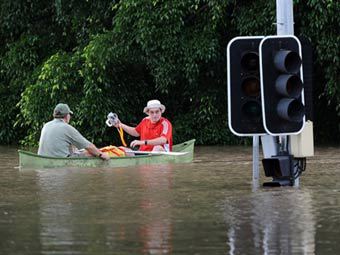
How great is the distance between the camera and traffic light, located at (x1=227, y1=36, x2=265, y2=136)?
553 inches

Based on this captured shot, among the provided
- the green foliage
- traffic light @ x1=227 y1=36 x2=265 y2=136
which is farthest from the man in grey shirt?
the green foliage

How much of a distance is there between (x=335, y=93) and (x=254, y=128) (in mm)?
12589

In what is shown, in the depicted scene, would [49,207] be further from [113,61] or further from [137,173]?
[113,61]

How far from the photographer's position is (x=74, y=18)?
98.3ft

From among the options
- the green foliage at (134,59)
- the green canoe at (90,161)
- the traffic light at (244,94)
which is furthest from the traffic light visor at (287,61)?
the green foliage at (134,59)

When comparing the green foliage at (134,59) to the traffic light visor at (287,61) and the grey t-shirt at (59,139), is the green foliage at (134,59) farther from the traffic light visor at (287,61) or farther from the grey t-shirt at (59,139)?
the traffic light visor at (287,61)

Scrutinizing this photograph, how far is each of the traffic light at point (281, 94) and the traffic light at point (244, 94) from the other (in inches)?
9.2

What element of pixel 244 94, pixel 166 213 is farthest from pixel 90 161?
pixel 166 213

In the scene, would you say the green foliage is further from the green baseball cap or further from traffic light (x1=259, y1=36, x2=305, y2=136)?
traffic light (x1=259, y1=36, x2=305, y2=136)

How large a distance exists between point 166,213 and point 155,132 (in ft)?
33.6

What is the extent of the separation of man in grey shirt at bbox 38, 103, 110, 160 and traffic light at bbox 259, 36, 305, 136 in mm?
6763

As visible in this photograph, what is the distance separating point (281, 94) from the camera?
13766mm

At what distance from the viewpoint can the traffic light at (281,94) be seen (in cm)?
1375

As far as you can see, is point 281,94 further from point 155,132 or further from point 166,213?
point 155,132
